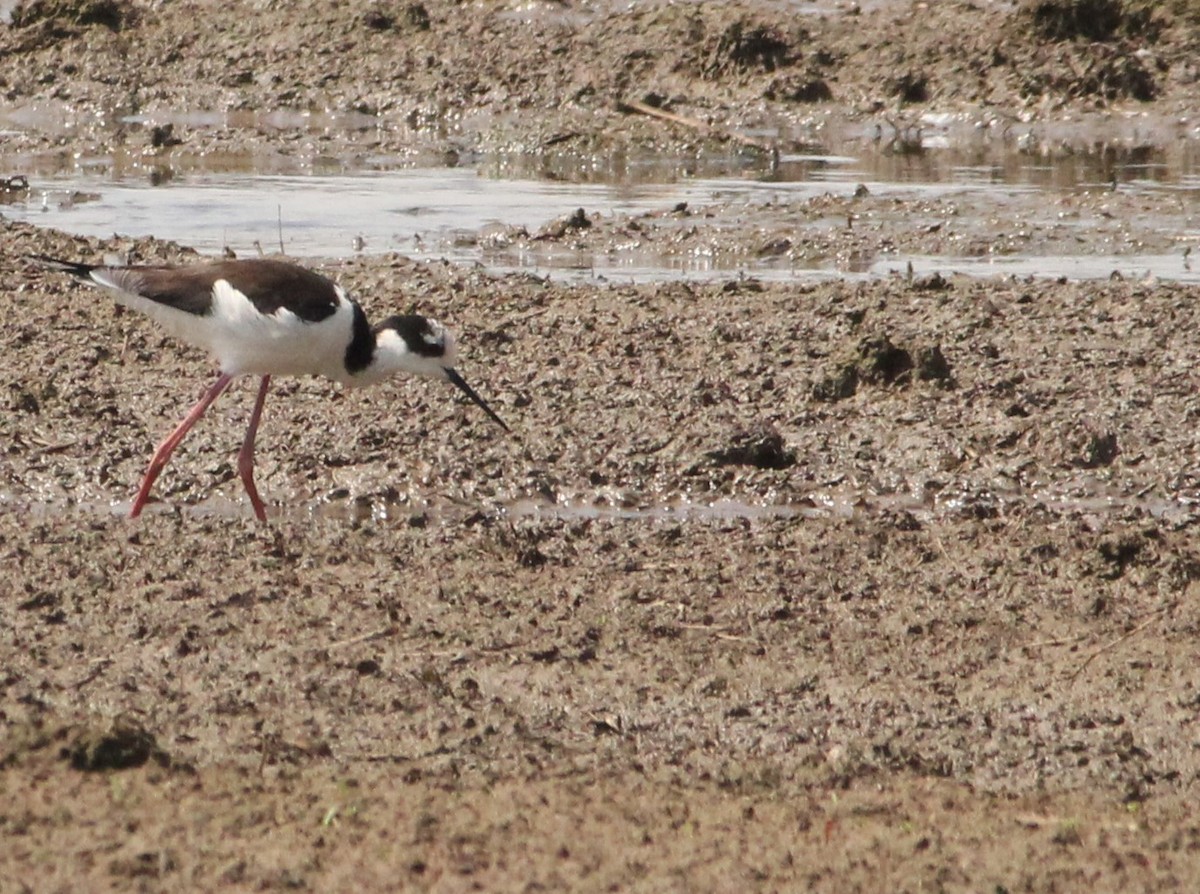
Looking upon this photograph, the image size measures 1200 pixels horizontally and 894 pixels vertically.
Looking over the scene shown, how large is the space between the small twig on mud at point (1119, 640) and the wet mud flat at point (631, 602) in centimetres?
2

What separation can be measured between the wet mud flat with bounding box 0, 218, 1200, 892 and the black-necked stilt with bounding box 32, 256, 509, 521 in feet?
0.80

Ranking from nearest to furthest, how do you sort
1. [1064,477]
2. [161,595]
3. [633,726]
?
[633,726], [161,595], [1064,477]

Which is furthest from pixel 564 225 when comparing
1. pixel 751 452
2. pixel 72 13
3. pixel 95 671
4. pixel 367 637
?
pixel 72 13

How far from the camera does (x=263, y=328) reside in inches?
266

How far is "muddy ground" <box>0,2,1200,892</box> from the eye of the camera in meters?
4.16

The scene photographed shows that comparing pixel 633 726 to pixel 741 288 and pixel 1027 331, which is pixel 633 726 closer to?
pixel 1027 331

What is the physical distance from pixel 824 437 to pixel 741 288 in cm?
202

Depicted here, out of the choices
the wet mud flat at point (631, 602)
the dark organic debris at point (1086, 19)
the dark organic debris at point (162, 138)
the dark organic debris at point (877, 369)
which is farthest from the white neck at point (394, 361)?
the dark organic debris at point (1086, 19)

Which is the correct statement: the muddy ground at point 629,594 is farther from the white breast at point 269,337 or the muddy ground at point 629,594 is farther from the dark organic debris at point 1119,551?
the white breast at point 269,337

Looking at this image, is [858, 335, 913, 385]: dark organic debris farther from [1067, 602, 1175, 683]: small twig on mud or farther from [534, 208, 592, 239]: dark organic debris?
[534, 208, 592, 239]: dark organic debris

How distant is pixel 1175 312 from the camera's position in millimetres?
8461

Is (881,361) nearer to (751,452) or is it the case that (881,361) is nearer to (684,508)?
(751,452)

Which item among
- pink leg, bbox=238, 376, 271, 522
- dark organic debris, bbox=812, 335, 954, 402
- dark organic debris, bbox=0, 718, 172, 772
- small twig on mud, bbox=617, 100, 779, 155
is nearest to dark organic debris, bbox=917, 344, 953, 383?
dark organic debris, bbox=812, 335, 954, 402

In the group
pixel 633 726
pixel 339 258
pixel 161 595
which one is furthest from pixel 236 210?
pixel 633 726
